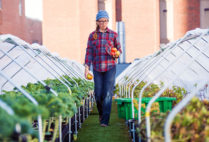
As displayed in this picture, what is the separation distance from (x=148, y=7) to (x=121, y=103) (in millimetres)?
22951

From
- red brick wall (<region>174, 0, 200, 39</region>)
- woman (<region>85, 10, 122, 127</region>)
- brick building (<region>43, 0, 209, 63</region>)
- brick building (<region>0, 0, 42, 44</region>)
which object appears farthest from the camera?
red brick wall (<region>174, 0, 200, 39</region>)

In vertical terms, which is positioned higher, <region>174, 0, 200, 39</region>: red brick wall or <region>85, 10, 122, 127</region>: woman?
<region>174, 0, 200, 39</region>: red brick wall

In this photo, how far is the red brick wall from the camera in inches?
1125

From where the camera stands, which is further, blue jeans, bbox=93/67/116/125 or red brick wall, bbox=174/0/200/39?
red brick wall, bbox=174/0/200/39

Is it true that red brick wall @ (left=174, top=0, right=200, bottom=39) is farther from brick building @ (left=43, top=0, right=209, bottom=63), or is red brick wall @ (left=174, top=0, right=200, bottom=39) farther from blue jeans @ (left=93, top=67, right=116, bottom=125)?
blue jeans @ (left=93, top=67, right=116, bottom=125)

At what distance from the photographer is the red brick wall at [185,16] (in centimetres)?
2858

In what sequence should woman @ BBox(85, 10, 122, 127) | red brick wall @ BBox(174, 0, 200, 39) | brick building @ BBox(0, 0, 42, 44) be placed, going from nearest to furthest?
woman @ BBox(85, 10, 122, 127), brick building @ BBox(0, 0, 42, 44), red brick wall @ BBox(174, 0, 200, 39)

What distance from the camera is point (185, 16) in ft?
95.1

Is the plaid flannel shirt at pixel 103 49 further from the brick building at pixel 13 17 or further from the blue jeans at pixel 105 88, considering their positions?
the brick building at pixel 13 17

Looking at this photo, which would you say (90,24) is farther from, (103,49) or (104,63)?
(104,63)

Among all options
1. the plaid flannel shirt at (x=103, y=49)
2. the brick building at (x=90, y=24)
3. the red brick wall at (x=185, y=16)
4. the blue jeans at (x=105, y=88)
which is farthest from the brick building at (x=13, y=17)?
the blue jeans at (x=105, y=88)

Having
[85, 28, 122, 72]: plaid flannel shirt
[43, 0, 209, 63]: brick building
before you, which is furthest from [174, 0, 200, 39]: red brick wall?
[85, 28, 122, 72]: plaid flannel shirt

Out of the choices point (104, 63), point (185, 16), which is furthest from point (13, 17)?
point (104, 63)

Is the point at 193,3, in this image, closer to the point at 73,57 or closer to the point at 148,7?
the point at 148,7
